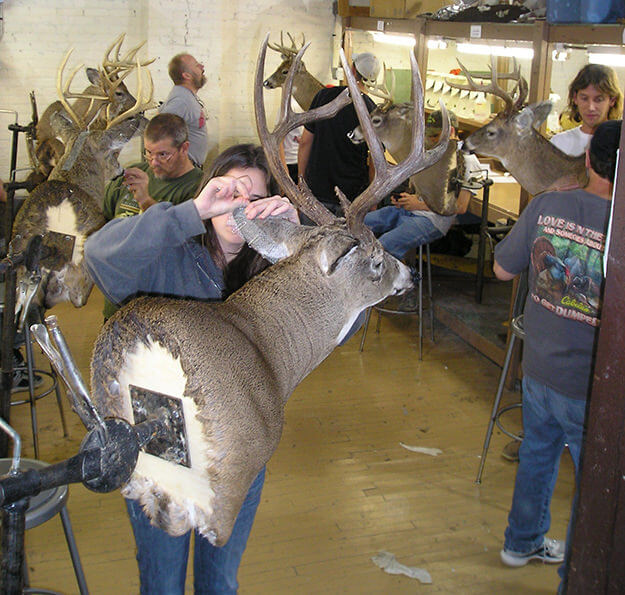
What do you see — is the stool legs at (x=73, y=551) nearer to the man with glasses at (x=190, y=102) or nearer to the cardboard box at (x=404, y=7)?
the man with glasses at (x=190, y=102)

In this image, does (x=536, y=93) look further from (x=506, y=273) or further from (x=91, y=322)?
(x=91, y=322)

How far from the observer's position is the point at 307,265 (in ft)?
5.74

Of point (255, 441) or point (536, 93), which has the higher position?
point (536, 93)

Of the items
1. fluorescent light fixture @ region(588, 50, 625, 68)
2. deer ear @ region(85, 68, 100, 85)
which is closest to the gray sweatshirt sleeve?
fluorescent light fixture @ region(588, 50, 625, 68)

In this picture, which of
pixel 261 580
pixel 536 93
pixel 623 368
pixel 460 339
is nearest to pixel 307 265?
pixel 623 368

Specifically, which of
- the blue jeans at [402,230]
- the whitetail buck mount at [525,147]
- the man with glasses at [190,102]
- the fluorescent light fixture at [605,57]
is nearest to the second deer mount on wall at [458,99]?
the fluorescent light fixture at [605,57]

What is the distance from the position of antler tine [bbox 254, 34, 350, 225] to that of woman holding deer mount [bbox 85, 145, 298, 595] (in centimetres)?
10

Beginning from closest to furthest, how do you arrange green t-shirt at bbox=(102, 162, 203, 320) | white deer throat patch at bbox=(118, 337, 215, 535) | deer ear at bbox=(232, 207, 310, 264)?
white deer throat patch at bbox=(118, 337, 215, 535) → deer ear at bbox=(232, 207, 310, 264) → green t-shirt at bbox=(102, 162, 203, 320)

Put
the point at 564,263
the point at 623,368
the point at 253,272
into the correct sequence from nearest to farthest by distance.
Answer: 1. the point at 623,368
2. the point at 253,272
3. the point at 564,263

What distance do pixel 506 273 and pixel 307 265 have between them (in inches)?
57.2

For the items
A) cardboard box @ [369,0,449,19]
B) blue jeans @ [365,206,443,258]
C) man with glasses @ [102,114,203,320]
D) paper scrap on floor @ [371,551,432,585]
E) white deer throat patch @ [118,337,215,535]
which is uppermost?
cardboard box @ [369,0,449,19]

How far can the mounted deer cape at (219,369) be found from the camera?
1.35 m

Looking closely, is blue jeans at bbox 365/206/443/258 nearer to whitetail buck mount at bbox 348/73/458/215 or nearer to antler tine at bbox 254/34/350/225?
whitetail buck mount at bbox 348/73/458/215

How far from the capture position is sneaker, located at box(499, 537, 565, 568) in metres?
3.09
